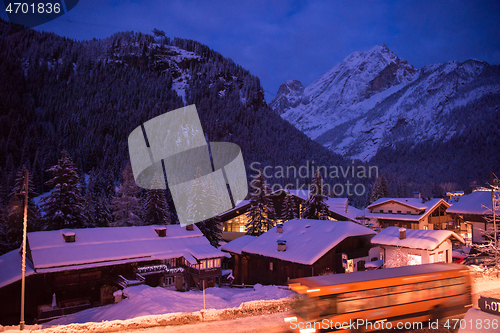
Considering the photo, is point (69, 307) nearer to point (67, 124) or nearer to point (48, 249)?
point (48, 249)

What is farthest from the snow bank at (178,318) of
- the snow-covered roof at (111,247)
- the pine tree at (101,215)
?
the pine tree at (101,215)

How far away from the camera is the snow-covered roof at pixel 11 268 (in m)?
23.0

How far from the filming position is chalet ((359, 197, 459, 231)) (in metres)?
53.6

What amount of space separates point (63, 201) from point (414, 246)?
3803cm

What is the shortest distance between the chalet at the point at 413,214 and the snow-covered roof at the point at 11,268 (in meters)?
50.7

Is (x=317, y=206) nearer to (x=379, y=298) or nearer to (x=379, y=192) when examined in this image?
(x=379, y=298)

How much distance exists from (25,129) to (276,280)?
450 feet

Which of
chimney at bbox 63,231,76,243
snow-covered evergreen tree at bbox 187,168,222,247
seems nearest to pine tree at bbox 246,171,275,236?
snow-covered evergreen tree at bbox 187,168,222,247

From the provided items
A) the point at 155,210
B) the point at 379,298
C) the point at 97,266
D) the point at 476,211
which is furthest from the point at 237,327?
the point at 476,211

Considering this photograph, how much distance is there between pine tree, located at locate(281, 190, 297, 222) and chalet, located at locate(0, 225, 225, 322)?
19613 millimetres

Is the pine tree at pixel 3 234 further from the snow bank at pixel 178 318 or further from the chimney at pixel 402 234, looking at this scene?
the chimney at pixel 402 234

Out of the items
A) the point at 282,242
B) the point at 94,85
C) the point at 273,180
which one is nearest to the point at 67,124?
the point at 94,85

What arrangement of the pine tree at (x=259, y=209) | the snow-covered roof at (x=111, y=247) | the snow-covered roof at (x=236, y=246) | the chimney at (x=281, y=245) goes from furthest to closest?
the pine tree at (x=259, y=209)
the snow-covered roof at (x=236, y=246)
the chimney at (x=281, y=245)
the snow-covered roof at (x=111, y=247)

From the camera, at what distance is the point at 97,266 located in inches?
1049
